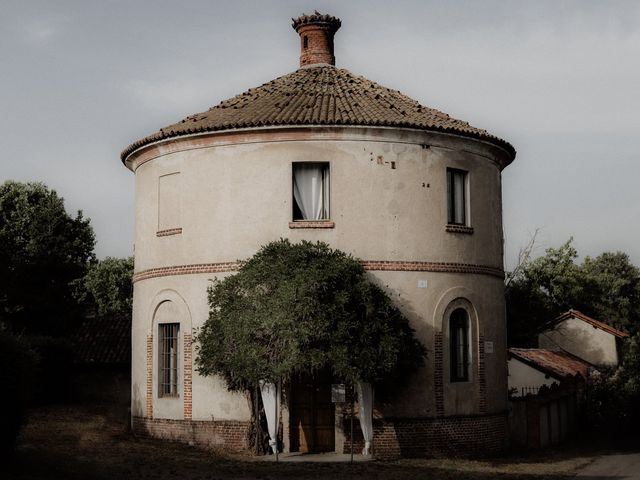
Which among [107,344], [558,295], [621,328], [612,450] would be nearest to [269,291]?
[612,450]

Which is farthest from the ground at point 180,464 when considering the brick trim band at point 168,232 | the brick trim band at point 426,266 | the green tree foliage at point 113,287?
the green tree foliage at point 113,287

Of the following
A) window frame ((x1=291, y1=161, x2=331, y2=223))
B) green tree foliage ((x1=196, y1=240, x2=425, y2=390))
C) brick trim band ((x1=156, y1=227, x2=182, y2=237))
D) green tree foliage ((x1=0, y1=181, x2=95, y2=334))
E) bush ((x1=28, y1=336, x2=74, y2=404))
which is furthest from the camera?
green tree foliage ((x1=0, y1=181, x2=95, y2=334))

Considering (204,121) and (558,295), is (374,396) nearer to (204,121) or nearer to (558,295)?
(204,121)

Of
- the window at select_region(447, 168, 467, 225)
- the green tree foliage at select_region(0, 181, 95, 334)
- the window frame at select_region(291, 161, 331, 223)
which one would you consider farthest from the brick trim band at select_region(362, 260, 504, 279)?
the green tree foliage at select_region(0, 181, 95, 334)

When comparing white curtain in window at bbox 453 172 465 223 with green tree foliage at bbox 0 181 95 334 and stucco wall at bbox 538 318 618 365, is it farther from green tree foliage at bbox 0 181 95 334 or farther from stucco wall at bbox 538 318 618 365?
green tree foliage at bbox 0 181 95 334

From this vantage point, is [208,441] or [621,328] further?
[621,328]

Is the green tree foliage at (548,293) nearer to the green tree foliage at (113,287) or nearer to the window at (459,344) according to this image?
the window at (459,344)

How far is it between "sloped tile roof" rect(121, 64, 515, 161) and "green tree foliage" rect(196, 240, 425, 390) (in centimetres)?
329

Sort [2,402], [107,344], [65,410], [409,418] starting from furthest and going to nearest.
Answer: [107,344], [65,410], [409,418], [2,402]

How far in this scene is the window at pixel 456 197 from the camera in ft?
79.9

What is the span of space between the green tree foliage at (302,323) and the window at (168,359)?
229cm

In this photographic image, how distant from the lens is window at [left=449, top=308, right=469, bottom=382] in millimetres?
23953

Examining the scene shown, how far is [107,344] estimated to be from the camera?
37.9m

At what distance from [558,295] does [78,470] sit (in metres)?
35.5
